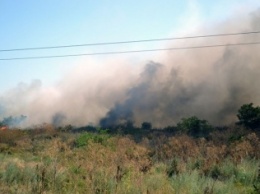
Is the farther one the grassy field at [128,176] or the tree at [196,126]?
the tree at [196,126]

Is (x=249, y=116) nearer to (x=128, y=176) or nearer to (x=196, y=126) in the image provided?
(x=196, y=126)

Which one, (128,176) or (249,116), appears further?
(249,116)

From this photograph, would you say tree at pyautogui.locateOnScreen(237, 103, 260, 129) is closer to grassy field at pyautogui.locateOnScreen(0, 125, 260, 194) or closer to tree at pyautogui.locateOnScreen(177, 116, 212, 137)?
Answer: tree at pyautogui.locateOnScreen(177, 116, 212, 137)

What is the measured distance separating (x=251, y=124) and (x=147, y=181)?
33.8m

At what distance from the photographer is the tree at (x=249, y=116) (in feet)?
137

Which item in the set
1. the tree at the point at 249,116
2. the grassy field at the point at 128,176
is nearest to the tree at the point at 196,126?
the tree at the point at 249,116

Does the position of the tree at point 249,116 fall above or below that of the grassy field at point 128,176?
above

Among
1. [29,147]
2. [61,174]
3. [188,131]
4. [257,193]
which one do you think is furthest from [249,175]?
[188,131]

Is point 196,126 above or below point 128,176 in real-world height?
above

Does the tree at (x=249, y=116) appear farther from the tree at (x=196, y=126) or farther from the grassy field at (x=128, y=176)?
the grassy field at (x=128, y=176)

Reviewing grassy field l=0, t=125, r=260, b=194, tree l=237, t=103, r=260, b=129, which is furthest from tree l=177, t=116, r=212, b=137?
grassy field l=0, t=125, r=260, b=194

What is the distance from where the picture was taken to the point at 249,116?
43250 millimetres

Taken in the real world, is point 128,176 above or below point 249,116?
below

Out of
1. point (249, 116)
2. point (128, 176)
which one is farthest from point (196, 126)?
point (128, 176)
